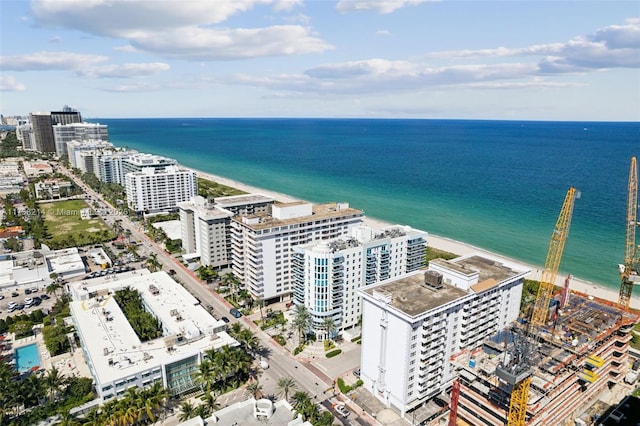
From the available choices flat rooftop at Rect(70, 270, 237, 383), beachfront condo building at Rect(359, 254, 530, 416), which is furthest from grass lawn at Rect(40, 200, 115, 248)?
beachfront condo building at Rect(359, 254, 530, 416)

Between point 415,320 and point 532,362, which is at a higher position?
point 415,320

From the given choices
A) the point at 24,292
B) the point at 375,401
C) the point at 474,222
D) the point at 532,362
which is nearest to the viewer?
the point at 532,362

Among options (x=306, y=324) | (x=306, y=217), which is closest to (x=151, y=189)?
(x=306, y=217)

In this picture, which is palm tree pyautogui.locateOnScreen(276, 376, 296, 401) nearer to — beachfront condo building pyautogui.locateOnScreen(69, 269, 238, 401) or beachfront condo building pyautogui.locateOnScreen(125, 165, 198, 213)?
beachfront condo building pyautogui.locateOnScreen(69, 269, 238, 401)

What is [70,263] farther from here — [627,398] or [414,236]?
[627,398]

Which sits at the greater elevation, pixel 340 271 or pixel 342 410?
pixel 340 271

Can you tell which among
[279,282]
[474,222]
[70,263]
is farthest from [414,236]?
[70,263]

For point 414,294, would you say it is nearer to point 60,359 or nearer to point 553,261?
point 553,261
